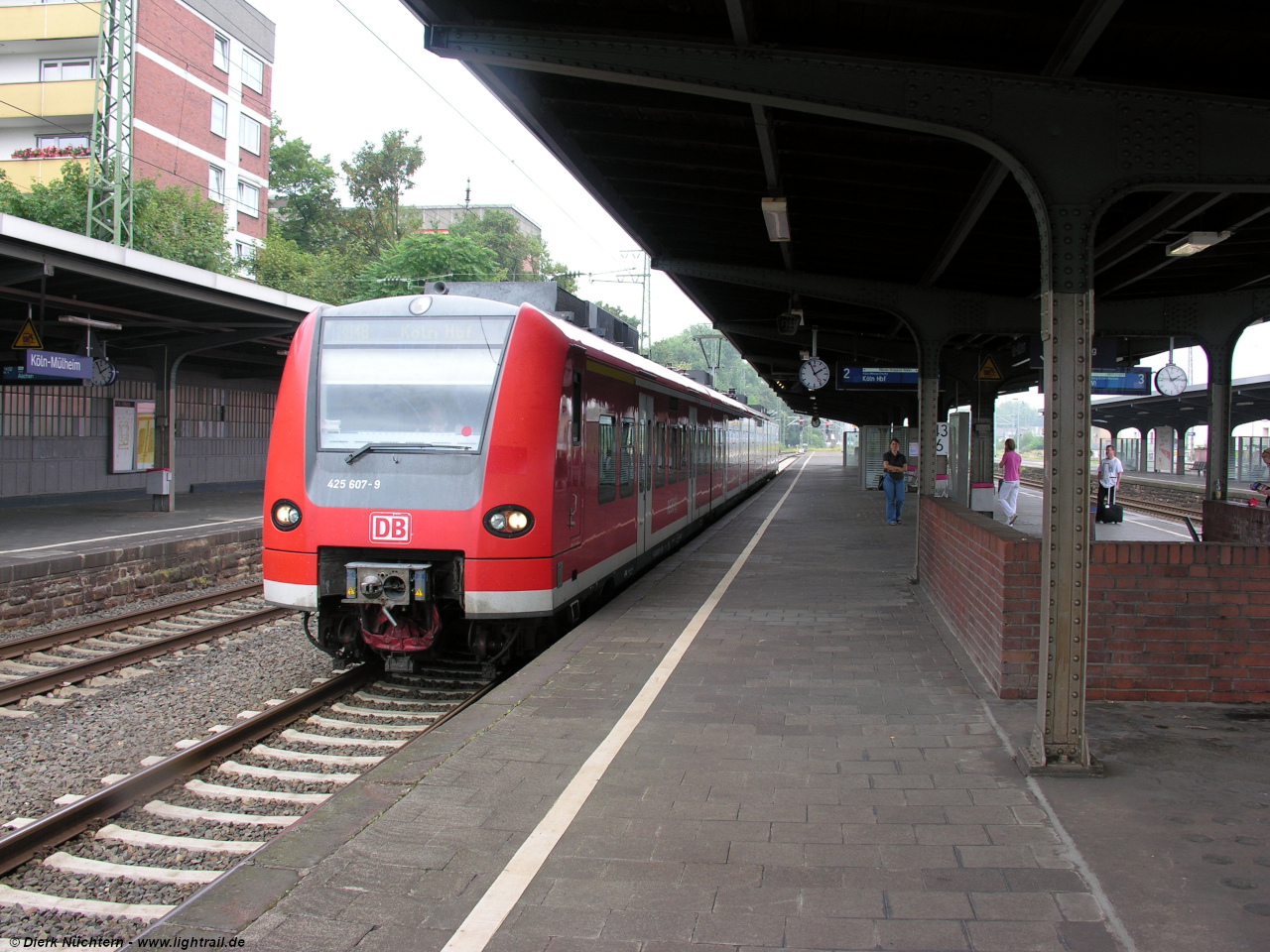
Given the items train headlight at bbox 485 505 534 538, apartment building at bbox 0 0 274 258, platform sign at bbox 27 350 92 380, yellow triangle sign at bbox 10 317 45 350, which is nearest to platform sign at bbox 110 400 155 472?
platform sign at bbox 27 350 92 380

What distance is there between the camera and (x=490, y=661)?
21.9 ft

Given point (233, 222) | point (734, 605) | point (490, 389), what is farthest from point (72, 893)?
point (233, 222)

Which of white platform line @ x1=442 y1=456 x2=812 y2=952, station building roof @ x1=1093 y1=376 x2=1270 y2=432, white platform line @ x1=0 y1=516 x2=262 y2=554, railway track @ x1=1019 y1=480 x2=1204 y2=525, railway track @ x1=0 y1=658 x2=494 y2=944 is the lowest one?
railway track @ x1=0 y1=658 x2=494 y2=944

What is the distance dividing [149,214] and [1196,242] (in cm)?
2614

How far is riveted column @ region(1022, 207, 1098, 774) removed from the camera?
4227mm

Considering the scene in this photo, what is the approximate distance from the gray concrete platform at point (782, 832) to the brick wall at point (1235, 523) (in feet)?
12.1

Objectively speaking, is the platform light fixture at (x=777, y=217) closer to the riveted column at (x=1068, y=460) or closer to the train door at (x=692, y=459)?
the riveted column at (x=1068, y=460)

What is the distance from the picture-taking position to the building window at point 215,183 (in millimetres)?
32906

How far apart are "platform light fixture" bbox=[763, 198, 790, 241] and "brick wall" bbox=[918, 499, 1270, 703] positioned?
339 cm

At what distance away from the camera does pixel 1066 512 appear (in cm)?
427

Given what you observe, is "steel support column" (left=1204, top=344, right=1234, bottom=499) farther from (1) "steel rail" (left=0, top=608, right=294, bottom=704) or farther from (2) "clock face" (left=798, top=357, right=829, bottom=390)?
(1) "steel rail" (left=0, top=608, right=294, bottom=704)

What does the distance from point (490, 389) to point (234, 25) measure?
33.8 m

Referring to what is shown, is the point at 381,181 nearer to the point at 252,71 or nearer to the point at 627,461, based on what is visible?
the point at 252,71

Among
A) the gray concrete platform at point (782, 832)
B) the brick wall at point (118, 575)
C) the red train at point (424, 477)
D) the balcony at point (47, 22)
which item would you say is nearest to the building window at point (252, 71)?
the balcony at point (47, 22)
